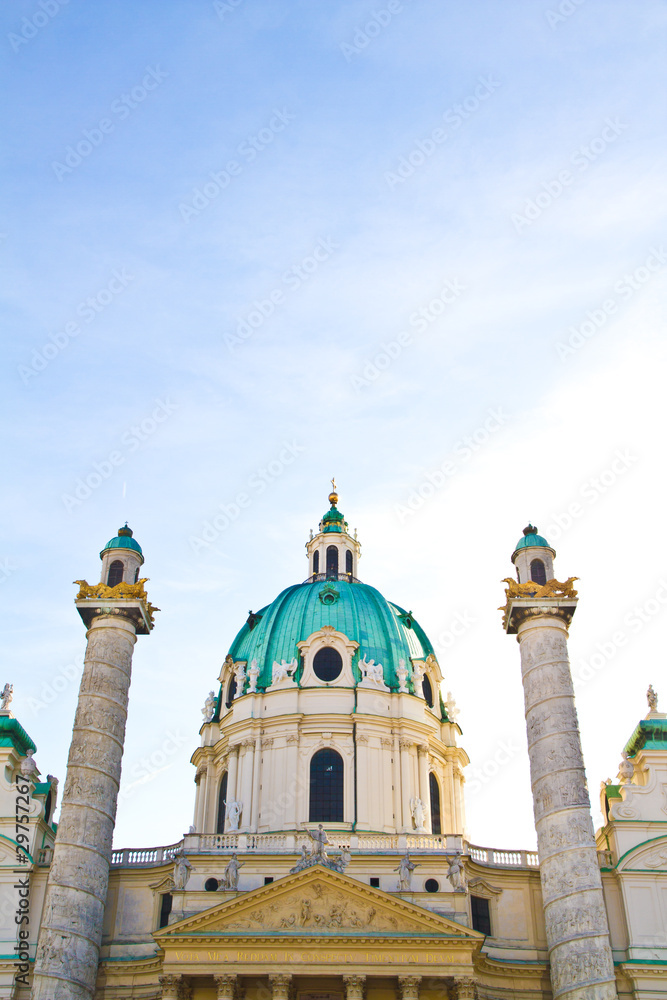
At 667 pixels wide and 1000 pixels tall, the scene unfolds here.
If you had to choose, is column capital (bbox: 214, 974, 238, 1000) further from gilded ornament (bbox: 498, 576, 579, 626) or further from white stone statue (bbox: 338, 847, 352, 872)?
gilded ornament (bbox: 498, 576, 579, 626)

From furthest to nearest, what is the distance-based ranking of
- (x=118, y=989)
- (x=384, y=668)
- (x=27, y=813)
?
(x=384, y=668)
(x=27, y=813)
(x=118, y=989)

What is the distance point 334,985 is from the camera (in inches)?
1348

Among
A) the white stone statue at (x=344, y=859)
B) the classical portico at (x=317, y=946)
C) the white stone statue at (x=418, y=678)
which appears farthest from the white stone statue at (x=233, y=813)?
the white stone statue at (x=418, y=678)

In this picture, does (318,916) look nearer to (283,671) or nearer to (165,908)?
A: (165,908)

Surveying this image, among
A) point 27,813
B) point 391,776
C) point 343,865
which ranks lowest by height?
point 343,865

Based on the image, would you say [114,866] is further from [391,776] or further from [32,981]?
[391,776]

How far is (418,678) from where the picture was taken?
48531 millimetres

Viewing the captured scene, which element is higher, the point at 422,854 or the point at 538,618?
the point at 538,618

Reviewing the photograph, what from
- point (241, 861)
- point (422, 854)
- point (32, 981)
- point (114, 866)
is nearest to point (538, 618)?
point (422, 854)

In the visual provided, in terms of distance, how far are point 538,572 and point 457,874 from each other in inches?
462

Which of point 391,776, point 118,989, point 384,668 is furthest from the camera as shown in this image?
point 384,668

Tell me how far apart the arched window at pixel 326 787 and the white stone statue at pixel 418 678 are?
206 inches

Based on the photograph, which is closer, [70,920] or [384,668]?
[70,920]

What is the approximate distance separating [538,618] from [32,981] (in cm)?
2167
